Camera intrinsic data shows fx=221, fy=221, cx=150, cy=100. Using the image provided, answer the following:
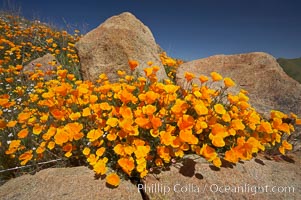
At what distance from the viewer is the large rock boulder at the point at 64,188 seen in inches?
82.0

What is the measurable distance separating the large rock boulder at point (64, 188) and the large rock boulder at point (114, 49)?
339cm

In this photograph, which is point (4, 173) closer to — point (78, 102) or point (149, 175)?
point (78, 102)

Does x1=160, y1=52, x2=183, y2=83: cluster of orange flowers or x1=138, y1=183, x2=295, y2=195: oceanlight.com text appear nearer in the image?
x1=138, y1=183, x2=295, y2=195: oceanlight.com text

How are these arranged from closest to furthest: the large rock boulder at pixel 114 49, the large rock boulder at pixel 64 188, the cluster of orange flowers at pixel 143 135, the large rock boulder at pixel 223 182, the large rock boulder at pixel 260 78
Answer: the large rock boulder at pixel 64 188 < the large rock boulder at pixel 223 182 < the cluster of orange flowers at pixel 143 135 < the large rock boulder at pixel 260 78 < the large rock boulder at pixel 114 49

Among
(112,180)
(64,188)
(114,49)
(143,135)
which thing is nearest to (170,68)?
(114,49)

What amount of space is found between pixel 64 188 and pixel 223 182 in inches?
64.7

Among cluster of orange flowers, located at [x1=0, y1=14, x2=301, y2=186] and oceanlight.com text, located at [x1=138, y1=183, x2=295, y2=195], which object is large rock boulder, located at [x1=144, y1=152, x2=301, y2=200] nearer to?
oceanlight.com text, located at [x1=138, y1=183, x2=295, y2=195]

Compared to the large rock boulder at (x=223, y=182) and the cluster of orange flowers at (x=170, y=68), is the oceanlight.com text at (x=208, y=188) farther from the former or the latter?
the cluster of orange flowers at (x=170, y=68)

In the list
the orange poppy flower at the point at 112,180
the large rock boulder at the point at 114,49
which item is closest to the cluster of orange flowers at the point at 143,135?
the orange poppy flower at the point at 112,180

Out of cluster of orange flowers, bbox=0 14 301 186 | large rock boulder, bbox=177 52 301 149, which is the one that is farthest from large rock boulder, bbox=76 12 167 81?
cluster of orange flowers, bbox=0 14 301 186

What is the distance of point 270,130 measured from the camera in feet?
8.98

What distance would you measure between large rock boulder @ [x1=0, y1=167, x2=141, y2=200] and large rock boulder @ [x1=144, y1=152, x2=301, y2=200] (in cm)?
28

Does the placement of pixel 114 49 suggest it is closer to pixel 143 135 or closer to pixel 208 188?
pixel 143 135

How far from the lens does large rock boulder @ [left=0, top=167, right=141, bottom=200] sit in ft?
6.83
